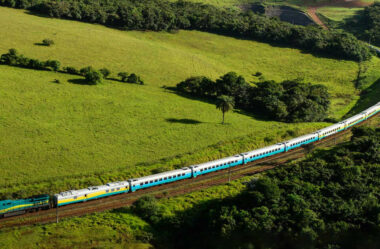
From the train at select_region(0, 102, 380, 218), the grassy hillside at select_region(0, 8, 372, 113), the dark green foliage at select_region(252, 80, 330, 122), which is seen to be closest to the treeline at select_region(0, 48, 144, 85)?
the grassy hillside at select_region(0, 8, 372, 113)

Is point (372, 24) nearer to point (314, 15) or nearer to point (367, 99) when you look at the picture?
point (314, 15)

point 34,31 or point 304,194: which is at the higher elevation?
point 34,31

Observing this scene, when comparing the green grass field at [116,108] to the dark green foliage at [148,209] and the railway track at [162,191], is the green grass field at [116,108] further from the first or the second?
the dark green foliage at [148,209]

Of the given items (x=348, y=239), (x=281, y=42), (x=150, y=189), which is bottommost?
(x=150, y=189)

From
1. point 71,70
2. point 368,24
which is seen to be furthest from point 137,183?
point 368,24

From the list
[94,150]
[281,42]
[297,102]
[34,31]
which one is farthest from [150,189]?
[281,42]

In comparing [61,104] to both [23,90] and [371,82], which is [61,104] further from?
[371,82]

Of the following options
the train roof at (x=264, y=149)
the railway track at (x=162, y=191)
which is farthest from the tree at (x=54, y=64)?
the train roof at (x=264, y=149)
